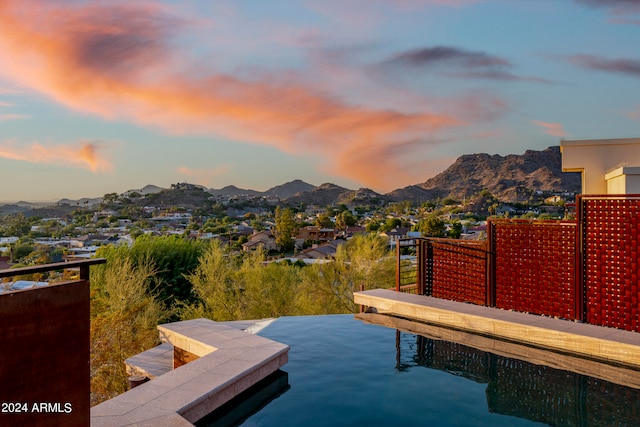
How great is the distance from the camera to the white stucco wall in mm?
10758

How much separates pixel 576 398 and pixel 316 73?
1592 centimetres

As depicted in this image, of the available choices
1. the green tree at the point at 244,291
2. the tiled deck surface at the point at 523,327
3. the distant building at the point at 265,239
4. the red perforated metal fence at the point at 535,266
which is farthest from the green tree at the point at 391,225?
the red perforated metal fence at the point at 535,266

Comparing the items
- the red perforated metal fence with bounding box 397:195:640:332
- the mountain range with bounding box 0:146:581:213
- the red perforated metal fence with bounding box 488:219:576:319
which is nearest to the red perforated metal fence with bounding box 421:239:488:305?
the red perforated metal fence with bounding box 397:195:640:332

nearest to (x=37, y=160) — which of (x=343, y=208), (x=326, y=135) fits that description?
(x=326, y=135)

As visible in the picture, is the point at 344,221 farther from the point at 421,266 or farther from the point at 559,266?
the point at 559,266

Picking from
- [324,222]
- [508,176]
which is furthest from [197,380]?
[324,222]

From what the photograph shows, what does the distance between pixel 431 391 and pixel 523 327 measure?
91.3 inches

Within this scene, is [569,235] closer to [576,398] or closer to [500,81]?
Answer: [576,398]

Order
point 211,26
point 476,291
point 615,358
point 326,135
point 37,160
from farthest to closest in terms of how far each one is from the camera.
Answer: point 37,160
point 326,135
point 211,26
point 476,291
point 615,358

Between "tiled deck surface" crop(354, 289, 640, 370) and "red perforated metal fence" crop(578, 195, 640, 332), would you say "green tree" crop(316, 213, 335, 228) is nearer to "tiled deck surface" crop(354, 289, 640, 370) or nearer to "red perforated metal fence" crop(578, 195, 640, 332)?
"tiled deck surface" crop(354, 289, 640, 370)

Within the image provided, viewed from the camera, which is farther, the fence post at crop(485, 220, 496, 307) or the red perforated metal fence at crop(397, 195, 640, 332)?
the fence post at crop(485, 220, 496, 307)

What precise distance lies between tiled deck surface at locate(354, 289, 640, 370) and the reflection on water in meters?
0.72

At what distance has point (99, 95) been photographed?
20.5 m

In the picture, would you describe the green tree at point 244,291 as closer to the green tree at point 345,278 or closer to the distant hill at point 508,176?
the green tree at point 345,278
